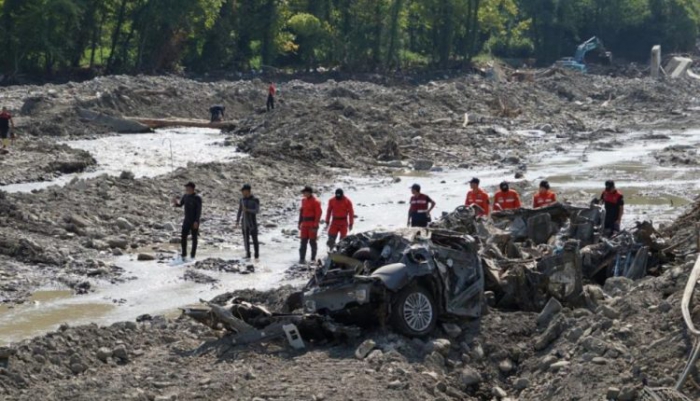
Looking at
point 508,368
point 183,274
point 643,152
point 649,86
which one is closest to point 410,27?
point 649,86

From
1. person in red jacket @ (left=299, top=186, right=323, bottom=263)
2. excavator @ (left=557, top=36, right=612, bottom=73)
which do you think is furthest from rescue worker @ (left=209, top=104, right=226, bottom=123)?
excavator @ (left=557, top=36, right=612, bottom=73)

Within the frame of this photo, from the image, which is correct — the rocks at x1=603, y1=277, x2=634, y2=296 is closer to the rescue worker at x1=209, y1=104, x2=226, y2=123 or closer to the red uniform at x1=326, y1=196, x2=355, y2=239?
the red uniform at x1=326, y1=196, x2=355, y2=239

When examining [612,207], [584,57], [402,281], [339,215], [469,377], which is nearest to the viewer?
[469,377]

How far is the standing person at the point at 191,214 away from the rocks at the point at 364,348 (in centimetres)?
873

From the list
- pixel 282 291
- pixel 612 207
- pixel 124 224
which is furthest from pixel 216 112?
pixel 282 291

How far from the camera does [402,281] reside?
13.8m

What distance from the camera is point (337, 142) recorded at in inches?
1566

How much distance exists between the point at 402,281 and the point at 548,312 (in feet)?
6.27

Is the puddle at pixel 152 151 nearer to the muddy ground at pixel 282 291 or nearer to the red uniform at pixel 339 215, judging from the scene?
the muddy ground at pixel 282 291

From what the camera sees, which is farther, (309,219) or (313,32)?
(313,32)

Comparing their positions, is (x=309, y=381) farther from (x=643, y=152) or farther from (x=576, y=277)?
(x=643, y=152)

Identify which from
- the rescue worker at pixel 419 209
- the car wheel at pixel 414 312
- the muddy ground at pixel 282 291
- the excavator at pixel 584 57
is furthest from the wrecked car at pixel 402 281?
the excavator at pixel 584 57

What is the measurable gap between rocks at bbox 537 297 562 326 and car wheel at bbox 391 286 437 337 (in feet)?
4.19

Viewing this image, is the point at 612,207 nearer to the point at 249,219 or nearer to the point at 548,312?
the point at 249,219
